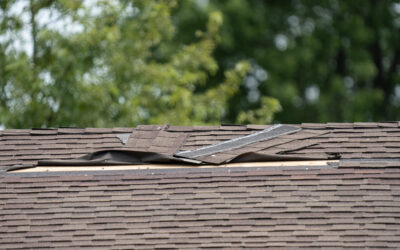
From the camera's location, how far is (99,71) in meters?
16.6

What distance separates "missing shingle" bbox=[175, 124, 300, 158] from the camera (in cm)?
808

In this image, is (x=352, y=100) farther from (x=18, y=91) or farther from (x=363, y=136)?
(x=363, y=136)

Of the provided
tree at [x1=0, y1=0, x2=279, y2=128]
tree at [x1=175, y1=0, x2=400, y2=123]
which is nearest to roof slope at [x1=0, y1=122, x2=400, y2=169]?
tree at [x1=0, y1=0, x2=279, y2=128]

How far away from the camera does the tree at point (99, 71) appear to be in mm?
15789

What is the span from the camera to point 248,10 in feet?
80.6

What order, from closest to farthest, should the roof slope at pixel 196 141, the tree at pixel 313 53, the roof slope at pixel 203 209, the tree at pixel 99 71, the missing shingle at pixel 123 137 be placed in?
the roof slope at pixel 203 209, the roof slope at pixel 196 141, the missing shingle at pixel 123 137, the tree at pixel 99 71, the tree at pixel 313 53

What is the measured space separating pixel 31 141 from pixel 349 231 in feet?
12.4

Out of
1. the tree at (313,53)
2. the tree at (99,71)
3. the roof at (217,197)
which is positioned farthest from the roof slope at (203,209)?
the tree at (313,53)

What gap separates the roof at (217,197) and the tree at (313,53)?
1536cm

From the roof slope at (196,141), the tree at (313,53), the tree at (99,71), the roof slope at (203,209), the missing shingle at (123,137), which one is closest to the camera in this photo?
the roof slope at (203,209)

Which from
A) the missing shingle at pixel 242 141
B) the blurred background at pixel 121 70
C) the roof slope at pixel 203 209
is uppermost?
the blurred background at pixel 121 70

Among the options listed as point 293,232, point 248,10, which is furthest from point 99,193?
point 248,10

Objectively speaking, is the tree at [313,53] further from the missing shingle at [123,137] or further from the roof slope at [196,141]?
the missing shingle at [123,137]

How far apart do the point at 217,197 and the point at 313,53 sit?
18358mm
